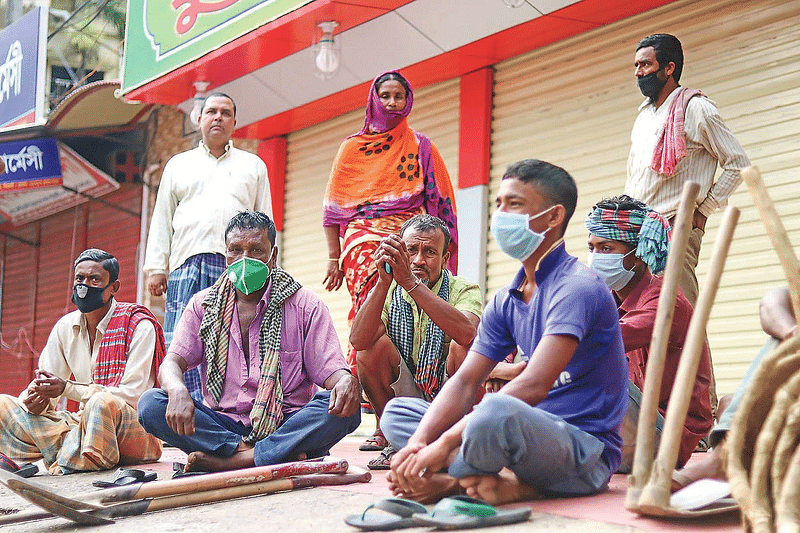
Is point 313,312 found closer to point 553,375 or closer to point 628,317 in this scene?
point 628,317

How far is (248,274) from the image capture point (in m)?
4.36

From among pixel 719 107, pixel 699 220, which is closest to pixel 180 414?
pixel 699 220

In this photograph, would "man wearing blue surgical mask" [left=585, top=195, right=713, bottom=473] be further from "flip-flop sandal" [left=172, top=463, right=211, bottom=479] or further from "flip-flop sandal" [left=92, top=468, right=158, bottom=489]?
"flip-flop sandal" [left=92, top=468, right=158, bottom=489]

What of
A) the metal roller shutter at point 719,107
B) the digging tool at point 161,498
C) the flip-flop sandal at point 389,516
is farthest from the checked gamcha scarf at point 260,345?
the metal roller shutter at point 719,107

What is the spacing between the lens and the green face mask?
436 cm

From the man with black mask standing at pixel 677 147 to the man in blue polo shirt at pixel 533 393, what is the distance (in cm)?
166

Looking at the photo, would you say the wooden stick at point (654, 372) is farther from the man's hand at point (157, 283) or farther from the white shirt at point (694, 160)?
the man's hand at point (157, 283)

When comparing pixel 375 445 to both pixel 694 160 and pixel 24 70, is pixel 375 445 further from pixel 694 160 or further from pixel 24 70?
pixel 24 70

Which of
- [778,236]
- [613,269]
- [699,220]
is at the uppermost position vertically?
[699,220]

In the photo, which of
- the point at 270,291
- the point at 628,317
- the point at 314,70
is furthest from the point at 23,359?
the point at 628,317

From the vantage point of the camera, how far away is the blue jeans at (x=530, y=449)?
279 cm

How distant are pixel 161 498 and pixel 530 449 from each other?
4.65 ft

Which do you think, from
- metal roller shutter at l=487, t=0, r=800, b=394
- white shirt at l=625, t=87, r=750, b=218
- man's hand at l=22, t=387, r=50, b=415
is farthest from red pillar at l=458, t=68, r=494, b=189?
man's hand at l=22, t=387, r=50, b=415

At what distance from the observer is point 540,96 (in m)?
7.50
